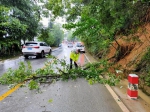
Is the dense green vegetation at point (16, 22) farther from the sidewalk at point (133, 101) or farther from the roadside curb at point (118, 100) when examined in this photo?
the sidewalk at point (133, 101)

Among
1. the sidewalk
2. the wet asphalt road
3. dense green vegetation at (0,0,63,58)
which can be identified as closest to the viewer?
the wet asphalt road

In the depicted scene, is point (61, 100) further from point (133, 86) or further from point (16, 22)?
point (16, 22)

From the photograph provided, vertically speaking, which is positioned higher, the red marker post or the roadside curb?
the red marker post

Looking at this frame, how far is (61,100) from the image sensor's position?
18.7 feet

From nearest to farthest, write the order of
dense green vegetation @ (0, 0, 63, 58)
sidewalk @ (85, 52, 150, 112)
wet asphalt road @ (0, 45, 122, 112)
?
wet asphalt road @ (0, 45, 122, 112), sidewalk @ (85, 52, 150, 112), dense green vegetation @ (0, 0, 63, 58)

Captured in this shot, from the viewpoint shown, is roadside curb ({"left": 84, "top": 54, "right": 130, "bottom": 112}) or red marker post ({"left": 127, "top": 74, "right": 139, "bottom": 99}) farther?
red marker post ({"left": 127, "top": 74, "right": 139, "bottom": 99})

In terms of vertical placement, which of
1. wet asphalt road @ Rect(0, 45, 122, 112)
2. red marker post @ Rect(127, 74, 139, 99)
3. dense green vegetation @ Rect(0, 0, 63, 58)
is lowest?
wet asphalt road @ Rect(0, 45, 122, 112)

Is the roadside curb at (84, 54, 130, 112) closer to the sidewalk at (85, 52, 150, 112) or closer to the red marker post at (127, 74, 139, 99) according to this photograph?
the sidewalk at (85, 52, 150, 112)

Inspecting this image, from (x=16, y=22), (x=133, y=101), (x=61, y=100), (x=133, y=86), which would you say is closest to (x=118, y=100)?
(x=133, y=101)

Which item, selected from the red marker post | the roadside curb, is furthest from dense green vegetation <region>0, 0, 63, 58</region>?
the red marker post

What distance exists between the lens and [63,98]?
5926 millimetres

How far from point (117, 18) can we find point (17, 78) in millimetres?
3743

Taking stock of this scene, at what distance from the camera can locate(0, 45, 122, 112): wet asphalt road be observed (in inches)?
195

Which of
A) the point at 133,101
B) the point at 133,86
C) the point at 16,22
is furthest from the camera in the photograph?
the point at 16,22
